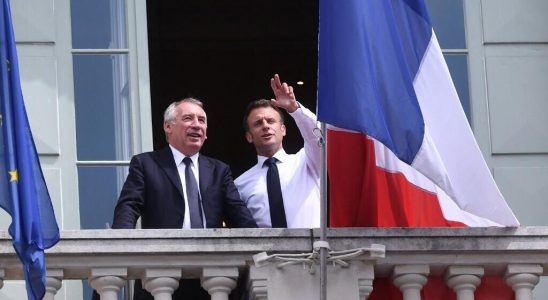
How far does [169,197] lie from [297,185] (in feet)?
3.78

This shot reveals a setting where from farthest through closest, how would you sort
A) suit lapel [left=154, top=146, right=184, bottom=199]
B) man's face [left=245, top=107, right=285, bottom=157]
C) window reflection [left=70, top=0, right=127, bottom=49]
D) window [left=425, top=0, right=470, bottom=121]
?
window [left=425, top=0, right=470, bottom=121] < window reflection [left=70, top=0, right=127, bottom=49] < man's face [left=245, top=107, right=285, bottom=157] < suit lapel [left=154, top=146, right=184, bottom=199]

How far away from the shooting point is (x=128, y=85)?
1664 centimetres

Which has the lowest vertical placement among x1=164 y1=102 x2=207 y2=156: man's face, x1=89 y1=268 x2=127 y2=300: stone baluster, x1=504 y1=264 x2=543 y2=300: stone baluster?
x1=504 y1=264 x2=543 y2=300: stone baluster

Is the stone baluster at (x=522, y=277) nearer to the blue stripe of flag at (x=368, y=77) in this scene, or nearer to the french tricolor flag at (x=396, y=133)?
the french tricolor flag at (x=396, y=133)

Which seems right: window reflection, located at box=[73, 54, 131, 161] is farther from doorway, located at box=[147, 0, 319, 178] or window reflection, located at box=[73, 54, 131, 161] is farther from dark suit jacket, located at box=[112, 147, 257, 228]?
doorway, located at box=[147, 0, 319, 178]

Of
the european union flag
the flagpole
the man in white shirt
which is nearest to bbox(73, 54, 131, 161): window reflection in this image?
the man in white shirt

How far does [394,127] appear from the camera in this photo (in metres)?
12.9

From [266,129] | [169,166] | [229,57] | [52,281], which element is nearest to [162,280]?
[52,281]

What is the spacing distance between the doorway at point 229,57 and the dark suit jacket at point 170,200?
774cm

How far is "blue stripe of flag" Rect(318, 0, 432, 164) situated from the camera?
42.1ft

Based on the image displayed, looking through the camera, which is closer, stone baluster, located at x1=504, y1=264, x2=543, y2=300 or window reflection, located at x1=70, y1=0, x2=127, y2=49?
stone baluster, located at x1=504, y1=264, x2=543, y2=300

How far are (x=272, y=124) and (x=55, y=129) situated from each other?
7.59 feet

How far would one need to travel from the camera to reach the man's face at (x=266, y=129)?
1479 centimetres

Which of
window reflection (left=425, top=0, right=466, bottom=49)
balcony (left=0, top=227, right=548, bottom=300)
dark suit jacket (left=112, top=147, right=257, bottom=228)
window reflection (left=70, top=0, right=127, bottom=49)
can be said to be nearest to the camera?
balcony (left=0, top=227, right=548, bottom=300)
